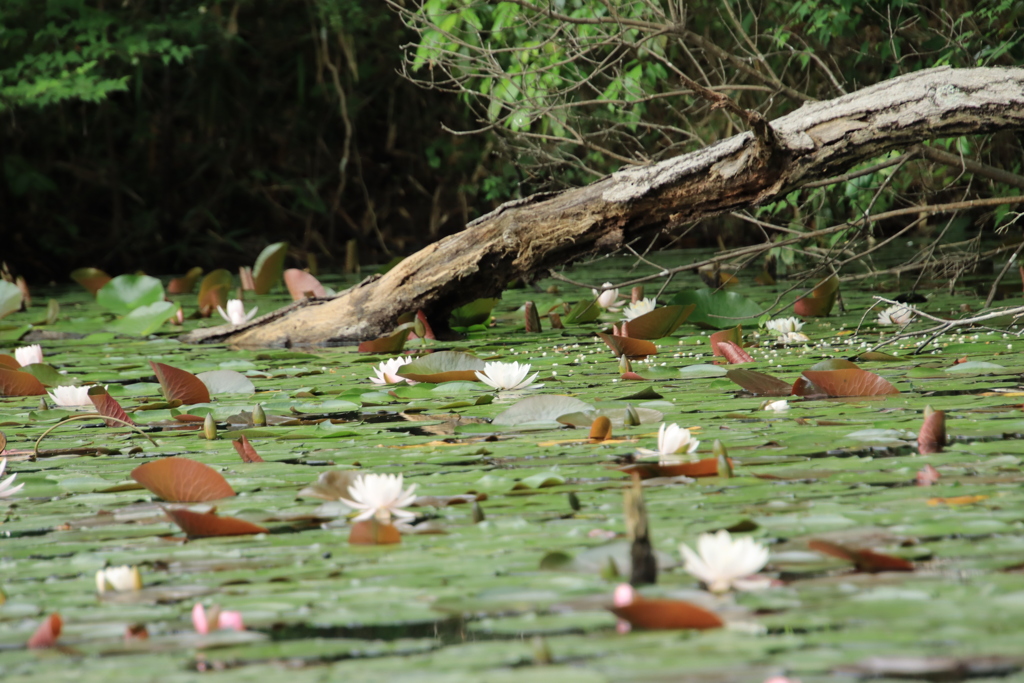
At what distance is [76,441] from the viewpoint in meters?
1.63

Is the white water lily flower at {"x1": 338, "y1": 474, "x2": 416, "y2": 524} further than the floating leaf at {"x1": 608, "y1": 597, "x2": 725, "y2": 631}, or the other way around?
the white water lily flower at {"x1": 338, "y1": 474, "x2": 416, "y2": 524}

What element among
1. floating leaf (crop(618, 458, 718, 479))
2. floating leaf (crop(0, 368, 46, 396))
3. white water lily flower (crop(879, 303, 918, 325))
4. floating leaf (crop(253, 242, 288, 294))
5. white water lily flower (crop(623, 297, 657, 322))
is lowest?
floating leaf (crop(618, 458, 718, 479))

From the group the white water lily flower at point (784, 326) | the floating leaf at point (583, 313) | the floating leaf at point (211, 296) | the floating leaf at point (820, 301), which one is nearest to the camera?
the white water lily flower at point (784, 326)

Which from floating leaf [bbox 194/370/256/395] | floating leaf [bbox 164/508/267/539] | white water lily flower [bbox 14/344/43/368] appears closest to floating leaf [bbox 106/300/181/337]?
white water lily flower [bbox 14/344/43/368]

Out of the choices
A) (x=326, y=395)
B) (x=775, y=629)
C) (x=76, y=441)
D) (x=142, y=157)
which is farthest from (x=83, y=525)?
(x=142, y=157)

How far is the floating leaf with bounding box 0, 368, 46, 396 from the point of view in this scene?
2.20m

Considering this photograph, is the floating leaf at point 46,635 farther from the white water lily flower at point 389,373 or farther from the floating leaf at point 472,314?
the floating leaf at point 472,314

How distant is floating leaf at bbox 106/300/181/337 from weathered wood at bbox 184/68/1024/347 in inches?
13.8

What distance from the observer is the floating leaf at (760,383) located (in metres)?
1.76

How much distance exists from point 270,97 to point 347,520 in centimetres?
779

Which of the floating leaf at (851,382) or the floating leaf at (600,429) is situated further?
the floating leaf at (851,382)

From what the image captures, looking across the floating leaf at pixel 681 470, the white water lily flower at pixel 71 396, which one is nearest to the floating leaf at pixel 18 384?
the white water lily flower at pixel 71 396

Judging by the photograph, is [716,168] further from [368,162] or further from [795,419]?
[368,162]

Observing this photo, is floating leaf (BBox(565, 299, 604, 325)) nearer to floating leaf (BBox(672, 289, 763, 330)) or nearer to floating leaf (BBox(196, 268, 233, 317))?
floating leaf (BBox(672, 289, 763, 330))
